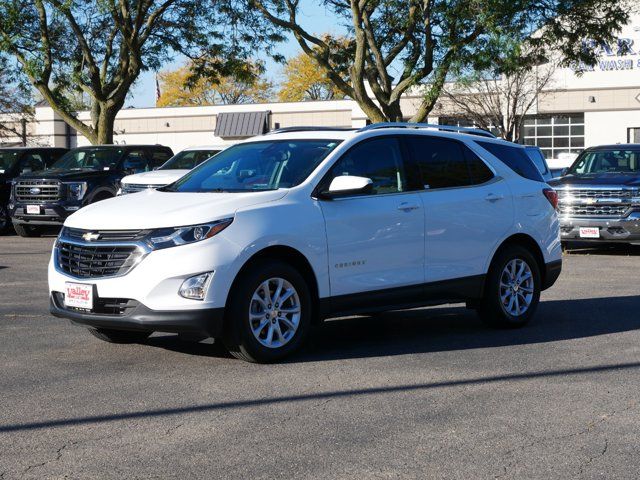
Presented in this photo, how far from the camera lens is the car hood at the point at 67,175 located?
21703mm

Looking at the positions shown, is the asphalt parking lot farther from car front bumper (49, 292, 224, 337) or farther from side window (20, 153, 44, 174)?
side window (20, 153, 44, 174)

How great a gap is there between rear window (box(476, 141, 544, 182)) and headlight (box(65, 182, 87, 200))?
12.9 metres

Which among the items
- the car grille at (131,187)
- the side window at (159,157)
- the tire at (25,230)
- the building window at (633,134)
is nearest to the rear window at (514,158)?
the car grille at (131,187)

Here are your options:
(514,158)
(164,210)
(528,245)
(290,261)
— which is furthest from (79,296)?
(514,158)

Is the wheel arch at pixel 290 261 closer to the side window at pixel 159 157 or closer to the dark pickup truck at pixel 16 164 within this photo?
the side window at pixel 159 157

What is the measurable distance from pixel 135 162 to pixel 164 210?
1527cm

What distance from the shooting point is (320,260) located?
8.16 meters

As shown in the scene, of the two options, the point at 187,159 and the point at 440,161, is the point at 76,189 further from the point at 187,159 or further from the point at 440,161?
the point at 440,161

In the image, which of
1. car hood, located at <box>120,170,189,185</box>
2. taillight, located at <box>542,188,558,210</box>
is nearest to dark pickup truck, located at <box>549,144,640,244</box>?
car hood, located at <box>120,170,189,185</box>

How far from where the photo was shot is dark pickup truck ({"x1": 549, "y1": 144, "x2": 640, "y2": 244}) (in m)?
17.7

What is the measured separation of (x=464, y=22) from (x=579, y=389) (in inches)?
788

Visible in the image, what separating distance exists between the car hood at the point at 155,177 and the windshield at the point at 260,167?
10947 mm

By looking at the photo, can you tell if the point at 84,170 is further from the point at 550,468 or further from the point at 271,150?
the point at 550,468

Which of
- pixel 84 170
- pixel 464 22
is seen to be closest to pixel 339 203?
pixel 84 170
